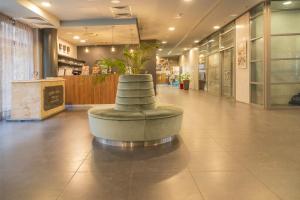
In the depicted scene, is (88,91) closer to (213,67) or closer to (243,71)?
(243,71)

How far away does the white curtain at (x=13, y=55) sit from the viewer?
825cm

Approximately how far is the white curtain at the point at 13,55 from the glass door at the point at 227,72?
910 centimetres

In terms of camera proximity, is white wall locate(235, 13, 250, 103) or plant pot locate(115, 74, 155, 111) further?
white wall locate(235, 13, 250, 103)

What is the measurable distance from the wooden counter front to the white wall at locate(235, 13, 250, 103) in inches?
207

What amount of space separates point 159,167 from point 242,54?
29.8 feet

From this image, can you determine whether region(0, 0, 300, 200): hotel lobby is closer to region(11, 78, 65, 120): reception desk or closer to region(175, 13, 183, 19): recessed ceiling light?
region(11, 78, 65, 120): reception desk

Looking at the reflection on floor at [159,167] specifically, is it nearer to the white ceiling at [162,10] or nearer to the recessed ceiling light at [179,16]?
the white ceiling at [162,10]

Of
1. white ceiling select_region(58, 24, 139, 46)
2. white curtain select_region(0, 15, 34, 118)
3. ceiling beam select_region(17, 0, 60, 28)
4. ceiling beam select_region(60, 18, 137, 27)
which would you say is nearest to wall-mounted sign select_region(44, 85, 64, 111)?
white curtain select_region(0, 15, 34, 118)

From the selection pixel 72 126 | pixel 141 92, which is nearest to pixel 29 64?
pixel 72 126

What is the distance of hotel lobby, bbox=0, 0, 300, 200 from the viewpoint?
3.02 m

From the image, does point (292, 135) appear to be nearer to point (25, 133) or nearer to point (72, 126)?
point (72, 126)

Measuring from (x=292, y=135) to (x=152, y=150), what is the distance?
2879 millimetres

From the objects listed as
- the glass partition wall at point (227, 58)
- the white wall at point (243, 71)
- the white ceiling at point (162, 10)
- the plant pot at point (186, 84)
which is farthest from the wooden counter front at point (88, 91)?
the plant pot at point (186, 84)

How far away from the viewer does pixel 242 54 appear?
→ 11289 mm
